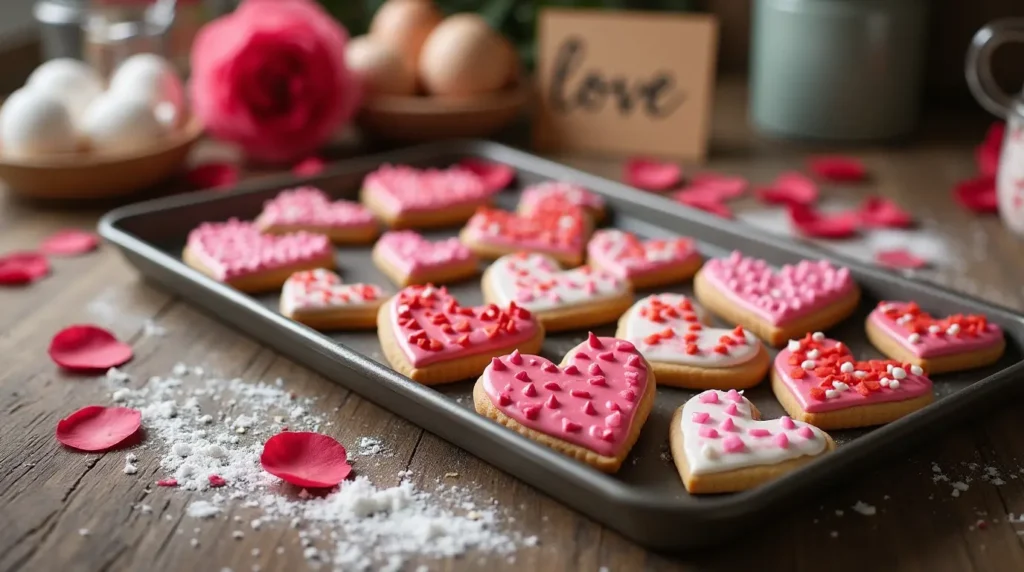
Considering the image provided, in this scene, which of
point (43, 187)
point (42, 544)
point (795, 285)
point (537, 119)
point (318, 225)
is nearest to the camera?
point (42, 544)

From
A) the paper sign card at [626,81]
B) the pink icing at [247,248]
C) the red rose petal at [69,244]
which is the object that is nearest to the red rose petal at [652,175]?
the paper sign card at [626,81]

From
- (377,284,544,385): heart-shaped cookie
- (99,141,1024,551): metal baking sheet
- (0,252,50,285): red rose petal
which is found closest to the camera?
(99,141,1024,551): metal baking sheet

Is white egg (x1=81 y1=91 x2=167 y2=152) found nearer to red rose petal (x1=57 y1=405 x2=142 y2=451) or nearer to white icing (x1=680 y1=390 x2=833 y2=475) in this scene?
red rose petal (x1=57 y1=405 x2=142 y2=451)

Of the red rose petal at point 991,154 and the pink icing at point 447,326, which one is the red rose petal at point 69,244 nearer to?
the pink icing at point 447,326

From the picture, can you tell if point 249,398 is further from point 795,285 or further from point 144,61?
point 144,61

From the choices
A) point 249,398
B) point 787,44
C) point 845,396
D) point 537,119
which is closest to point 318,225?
point 249,398

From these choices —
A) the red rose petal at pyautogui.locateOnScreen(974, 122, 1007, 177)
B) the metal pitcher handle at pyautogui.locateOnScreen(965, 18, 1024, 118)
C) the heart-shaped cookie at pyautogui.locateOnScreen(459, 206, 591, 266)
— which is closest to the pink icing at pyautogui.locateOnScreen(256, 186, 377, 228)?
the heart-shaped cookie at pyautogui.locateOnScreen(459, 206, 591, 266)
